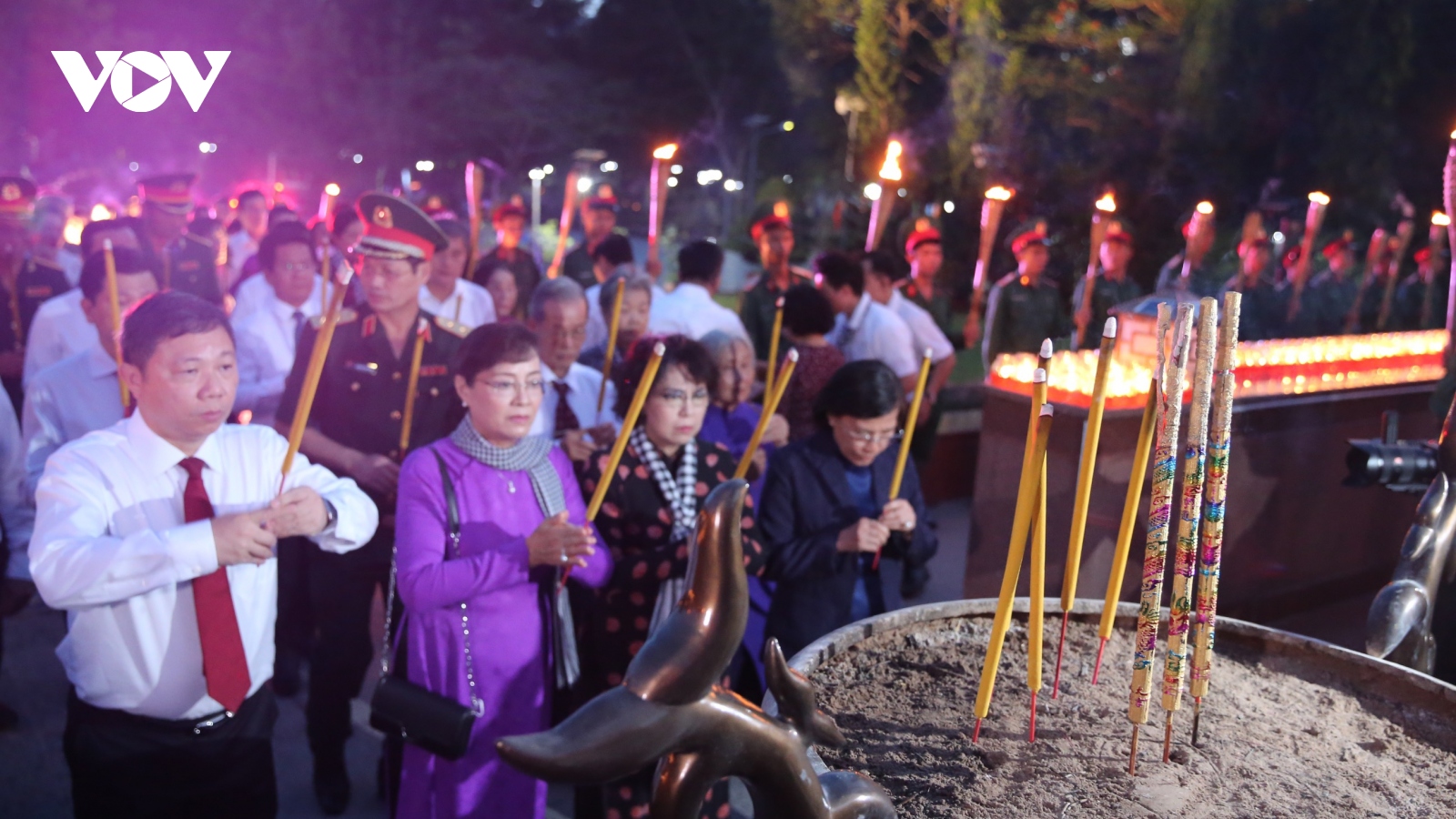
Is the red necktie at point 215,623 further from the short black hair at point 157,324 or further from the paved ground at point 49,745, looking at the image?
the paved ground at point 49,745

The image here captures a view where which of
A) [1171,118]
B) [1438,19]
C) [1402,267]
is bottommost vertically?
[1402,267]

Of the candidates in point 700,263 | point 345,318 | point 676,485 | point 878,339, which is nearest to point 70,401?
point 345,318

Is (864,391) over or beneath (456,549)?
over

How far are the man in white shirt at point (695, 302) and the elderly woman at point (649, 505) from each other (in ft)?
5.85

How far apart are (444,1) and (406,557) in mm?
25926

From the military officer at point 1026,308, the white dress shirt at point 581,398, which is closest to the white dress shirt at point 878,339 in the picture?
the white dress shirt at point 581,398

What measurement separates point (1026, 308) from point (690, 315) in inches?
114

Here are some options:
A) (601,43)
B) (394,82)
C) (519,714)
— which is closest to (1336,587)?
(519,714)

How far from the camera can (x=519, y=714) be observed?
2.61 metres

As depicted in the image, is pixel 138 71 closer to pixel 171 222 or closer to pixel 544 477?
pixel 544 477

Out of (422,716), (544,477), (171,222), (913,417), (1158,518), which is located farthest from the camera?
(171,222)

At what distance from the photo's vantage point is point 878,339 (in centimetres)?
524

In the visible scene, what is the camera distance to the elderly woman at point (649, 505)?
2807 mm

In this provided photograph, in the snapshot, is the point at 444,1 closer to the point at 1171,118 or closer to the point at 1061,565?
the point at 1171,118
